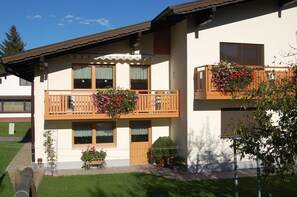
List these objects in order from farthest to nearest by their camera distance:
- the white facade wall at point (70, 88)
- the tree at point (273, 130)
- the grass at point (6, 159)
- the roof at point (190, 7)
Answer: the white facade wall at point (70, 88)
the roof at point (190, 7)
the grass at point (6, 159)
the tree at point (273, 130)

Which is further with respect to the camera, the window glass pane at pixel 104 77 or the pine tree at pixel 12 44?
the pine tree at pixel 12 44

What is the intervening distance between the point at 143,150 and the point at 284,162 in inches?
455

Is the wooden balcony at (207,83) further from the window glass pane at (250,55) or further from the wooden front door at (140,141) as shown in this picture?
the wooden front door at (140,141)

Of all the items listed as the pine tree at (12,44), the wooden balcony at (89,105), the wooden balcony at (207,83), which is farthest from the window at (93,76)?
the pine tree at (12,44)

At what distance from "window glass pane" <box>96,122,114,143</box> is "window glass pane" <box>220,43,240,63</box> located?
20.2 feet

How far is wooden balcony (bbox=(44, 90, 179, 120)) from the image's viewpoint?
47.6ft

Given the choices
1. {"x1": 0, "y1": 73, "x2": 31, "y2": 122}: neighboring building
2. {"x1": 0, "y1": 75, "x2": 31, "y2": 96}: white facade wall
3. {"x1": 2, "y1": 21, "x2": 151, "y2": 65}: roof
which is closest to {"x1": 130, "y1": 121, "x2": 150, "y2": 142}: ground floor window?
{"x1": 2, "y1": 21, "x2": 151, "y2": 65}: roof

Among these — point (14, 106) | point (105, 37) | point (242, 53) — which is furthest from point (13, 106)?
point (242, 53)

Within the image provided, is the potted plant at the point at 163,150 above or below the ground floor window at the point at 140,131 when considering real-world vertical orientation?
below

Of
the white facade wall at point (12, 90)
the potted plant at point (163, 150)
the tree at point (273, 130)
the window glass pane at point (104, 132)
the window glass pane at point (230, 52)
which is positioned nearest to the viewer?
the tree at point (273, 130)

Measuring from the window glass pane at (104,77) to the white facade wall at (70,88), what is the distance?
1.05ft

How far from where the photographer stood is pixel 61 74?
15.8 meters

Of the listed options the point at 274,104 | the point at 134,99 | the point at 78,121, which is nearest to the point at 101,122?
the point at 78,121

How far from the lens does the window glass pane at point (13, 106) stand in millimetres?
43688
